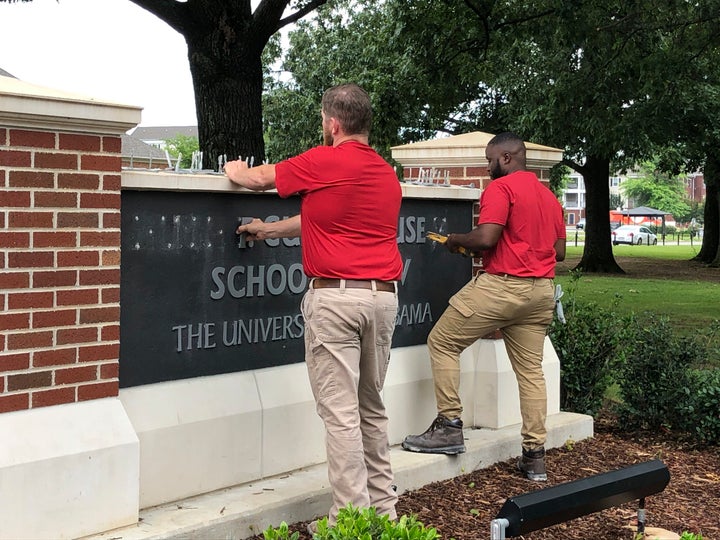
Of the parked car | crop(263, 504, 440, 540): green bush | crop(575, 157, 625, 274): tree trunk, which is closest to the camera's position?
crop(263, 504, 440, 540): green bush

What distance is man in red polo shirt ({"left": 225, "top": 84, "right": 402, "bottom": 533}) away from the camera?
157 inches

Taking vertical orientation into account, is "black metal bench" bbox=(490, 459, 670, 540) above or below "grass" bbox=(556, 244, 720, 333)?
below

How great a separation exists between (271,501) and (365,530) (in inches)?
70.3

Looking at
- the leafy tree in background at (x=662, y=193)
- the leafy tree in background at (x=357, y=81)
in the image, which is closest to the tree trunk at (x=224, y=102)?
the leafy tree in background at (x=357, y=81)

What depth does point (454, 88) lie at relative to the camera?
53.1 ft

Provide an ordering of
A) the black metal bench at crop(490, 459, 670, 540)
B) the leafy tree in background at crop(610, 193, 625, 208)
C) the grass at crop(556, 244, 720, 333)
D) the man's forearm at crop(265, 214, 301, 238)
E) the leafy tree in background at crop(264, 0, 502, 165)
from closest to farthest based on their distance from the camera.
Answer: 1. the black metal bench at crop(490, 459, 670, 540)
2. the man's forearm at crop(265, 214, 301, 238)
3. the grass at crop(556, 244, 720, 333)
4. the leafy tree in background at crop(264, 0, 502, 165)
5. the leafy tree in background at crop(610, 193, 625, 208)

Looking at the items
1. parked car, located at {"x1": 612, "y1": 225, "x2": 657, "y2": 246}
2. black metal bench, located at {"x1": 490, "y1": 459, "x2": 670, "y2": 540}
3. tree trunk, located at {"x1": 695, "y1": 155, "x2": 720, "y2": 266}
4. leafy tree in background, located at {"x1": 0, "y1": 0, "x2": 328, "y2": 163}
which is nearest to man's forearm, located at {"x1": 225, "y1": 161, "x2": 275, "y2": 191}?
black metal bench, located at {"x1": 490, "y1": 459, "x2": 670, "y2": 540}

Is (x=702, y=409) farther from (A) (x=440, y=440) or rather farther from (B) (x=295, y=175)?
(B) (x=295, y=175)

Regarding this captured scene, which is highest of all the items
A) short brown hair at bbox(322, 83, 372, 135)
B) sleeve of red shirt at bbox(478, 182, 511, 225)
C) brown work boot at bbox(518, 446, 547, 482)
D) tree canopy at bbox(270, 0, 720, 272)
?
tree canopy at bbox(270, 0, 720, 272)

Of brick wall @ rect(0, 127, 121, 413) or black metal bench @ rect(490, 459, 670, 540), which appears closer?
black metal bench @ rect(490, 459, 670, 540)

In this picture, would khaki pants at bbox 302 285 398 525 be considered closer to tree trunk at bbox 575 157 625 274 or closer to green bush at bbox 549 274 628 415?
green bush at bbox 549 274 628 415

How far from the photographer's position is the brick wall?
358cm

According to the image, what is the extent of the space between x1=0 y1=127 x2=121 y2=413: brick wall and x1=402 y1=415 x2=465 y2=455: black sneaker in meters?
1.96

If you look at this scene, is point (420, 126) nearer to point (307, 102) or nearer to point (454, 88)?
point (307, 102)
